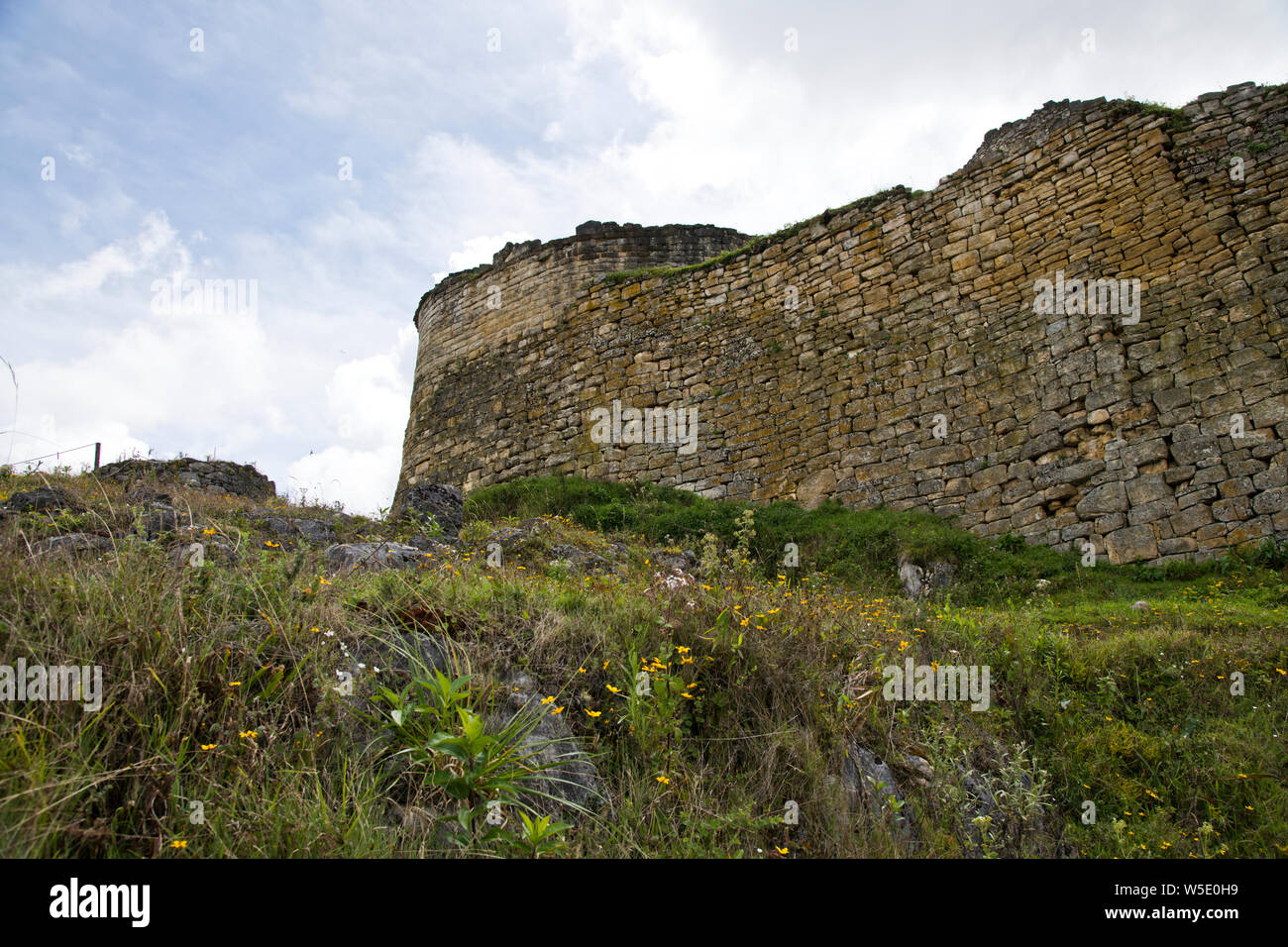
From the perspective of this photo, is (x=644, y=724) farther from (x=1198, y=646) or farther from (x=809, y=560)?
(x=809, y=560)

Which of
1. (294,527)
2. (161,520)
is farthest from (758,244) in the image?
(161,520)

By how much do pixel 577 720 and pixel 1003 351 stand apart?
815cm

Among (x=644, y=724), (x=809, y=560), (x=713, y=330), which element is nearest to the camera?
(x=644, y=724)

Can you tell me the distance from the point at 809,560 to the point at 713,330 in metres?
4.89

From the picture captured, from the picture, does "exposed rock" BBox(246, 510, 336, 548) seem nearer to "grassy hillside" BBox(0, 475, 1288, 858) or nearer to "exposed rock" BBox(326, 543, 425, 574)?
"grassy hillside" BBox(0, 475, 1288, 858)

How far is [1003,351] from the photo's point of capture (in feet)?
31.1

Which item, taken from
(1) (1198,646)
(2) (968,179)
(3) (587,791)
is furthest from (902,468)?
(3) (587,791)

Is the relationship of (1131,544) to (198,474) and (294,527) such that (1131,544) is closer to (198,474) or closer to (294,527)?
(294,527)

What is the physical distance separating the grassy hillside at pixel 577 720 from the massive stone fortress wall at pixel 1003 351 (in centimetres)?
277

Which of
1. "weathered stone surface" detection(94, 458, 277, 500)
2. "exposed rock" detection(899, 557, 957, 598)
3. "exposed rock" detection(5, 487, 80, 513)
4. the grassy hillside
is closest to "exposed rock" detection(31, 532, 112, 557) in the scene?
the grassy hillside

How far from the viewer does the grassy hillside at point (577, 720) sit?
254 cm

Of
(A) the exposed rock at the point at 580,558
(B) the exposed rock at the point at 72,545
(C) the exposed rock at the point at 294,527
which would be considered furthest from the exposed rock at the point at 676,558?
(B) the exposed rock at the point at 72,545

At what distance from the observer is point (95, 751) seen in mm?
2506

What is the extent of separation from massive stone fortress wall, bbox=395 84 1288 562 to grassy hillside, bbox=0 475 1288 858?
2770 mm
